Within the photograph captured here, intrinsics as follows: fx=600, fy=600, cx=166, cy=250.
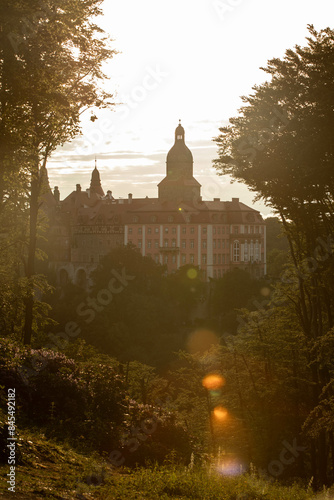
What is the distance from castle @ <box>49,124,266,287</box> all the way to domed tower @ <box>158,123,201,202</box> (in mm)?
164

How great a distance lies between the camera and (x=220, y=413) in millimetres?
18156

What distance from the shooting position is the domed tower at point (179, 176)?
97.9 m

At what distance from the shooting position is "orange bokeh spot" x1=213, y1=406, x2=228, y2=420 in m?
18.0

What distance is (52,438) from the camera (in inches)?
388

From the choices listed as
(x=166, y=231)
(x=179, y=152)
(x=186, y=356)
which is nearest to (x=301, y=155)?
(x=186, y=356)

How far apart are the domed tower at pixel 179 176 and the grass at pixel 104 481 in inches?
3462

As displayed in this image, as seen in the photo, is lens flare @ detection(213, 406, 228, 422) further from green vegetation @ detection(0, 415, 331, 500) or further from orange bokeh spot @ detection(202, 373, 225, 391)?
green vegetation @ detection(0, 415, 331, 500)

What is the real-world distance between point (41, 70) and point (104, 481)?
A: 332 inches

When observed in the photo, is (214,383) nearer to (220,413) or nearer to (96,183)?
(220,413)

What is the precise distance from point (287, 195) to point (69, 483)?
9728 mm

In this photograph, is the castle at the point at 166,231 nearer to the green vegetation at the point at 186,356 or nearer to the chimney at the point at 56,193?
the chimney at the point at 56,193

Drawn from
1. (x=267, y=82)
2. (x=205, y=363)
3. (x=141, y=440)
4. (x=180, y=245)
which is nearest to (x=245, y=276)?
(x=180, y=245)

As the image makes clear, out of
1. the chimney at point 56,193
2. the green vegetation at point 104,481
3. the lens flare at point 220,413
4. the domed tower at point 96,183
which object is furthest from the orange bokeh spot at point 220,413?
the domed tower at point 96,183

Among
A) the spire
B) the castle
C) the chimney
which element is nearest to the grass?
the castle
